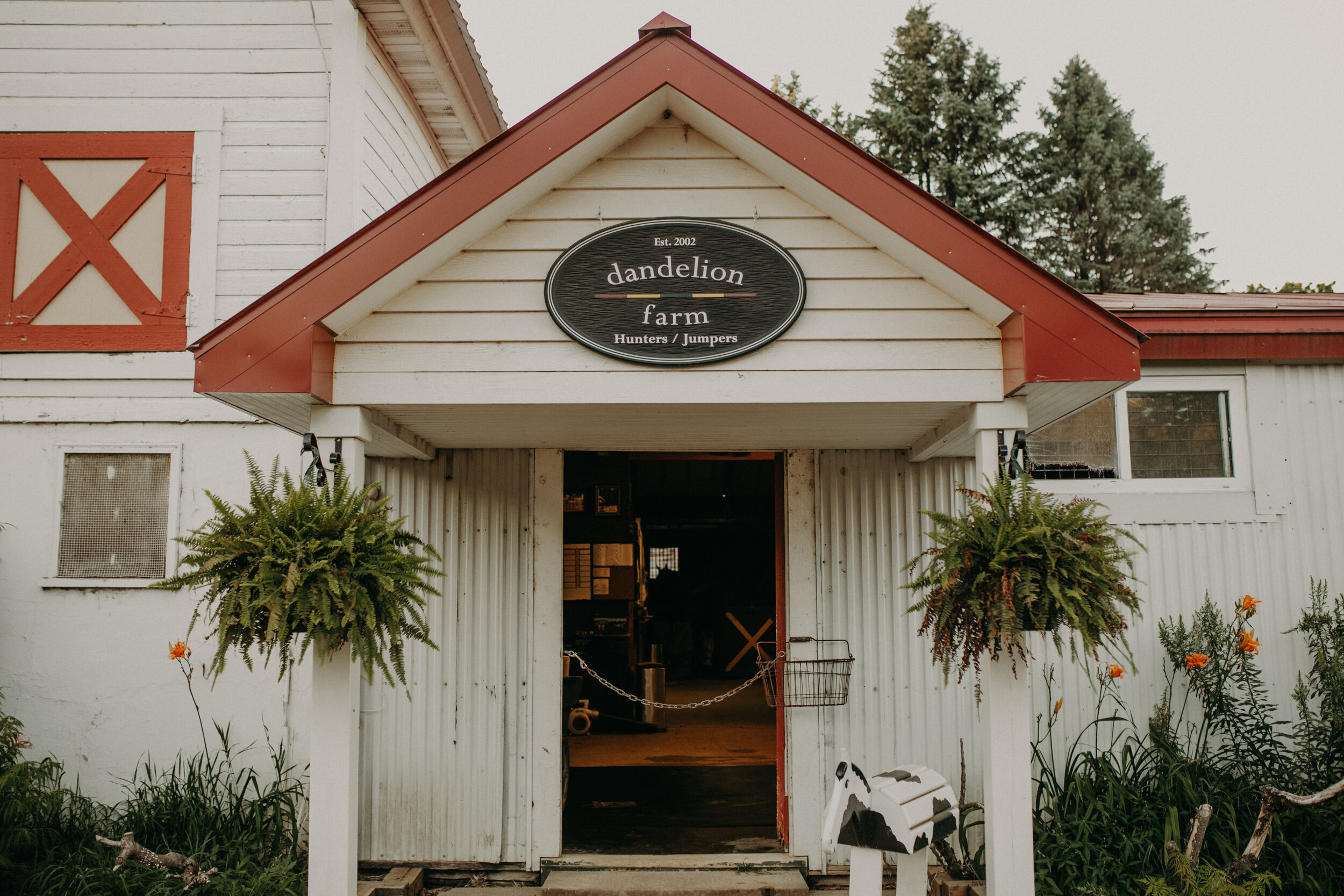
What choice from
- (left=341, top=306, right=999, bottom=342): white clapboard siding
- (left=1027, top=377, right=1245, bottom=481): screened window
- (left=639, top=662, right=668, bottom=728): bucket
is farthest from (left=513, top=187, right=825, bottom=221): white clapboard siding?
(left=639, top=662, right=668, bottom=728): bucket

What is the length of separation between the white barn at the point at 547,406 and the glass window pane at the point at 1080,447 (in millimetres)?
29

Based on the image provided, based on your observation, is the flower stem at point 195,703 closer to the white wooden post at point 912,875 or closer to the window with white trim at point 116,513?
the window with white trim at point 116,513

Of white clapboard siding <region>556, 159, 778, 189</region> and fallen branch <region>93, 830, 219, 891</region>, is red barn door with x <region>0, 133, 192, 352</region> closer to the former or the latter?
fallen branch <region>93, 830, 219, 891</region>

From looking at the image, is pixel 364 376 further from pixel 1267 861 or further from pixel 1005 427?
pixel 1267 861

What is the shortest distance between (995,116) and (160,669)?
20819mm

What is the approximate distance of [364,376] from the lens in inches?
156

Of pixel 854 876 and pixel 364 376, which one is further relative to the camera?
pixel 364 376

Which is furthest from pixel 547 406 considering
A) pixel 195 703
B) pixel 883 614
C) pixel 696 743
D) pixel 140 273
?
pixel 696 743

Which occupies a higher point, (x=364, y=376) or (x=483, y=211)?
(x=483, y=211)

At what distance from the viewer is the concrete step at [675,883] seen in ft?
16.2

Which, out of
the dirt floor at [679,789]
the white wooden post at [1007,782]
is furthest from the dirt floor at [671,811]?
the white wooden post at [1007,782]

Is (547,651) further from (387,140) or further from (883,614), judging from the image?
(387,140)

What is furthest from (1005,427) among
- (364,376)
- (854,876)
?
(364,376)

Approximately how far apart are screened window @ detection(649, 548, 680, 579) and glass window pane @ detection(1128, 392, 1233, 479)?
1035 centimetres
